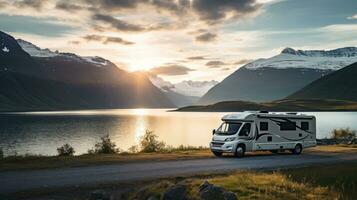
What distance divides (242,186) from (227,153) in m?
19.2

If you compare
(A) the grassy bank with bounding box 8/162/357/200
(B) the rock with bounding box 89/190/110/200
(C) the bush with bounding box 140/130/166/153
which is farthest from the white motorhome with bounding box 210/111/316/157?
(B) the rock with bounding box 89/190/110/200

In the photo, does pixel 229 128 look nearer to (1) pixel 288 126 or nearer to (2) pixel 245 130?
(2) pixel 245 130

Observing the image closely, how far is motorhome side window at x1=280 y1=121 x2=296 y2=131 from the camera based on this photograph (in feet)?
128

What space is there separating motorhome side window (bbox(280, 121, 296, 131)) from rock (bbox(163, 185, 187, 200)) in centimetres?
2414

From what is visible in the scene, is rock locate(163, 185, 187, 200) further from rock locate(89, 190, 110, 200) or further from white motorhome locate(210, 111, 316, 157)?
white motorhome locate(210, 111, 316, 157)

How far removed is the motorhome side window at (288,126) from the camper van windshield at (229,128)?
16.0 feet

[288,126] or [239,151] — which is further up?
[288,126]

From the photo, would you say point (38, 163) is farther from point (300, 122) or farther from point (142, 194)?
point (300, 122)

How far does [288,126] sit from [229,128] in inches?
246

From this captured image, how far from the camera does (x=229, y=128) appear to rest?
36906 mm

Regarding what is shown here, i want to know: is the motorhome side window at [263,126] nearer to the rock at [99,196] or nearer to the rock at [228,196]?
the rock at [99,196]

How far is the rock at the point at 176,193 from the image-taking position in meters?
16.3

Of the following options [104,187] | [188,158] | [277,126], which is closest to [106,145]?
[188,158]

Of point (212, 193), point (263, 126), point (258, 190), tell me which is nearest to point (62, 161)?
point (258, 190)
